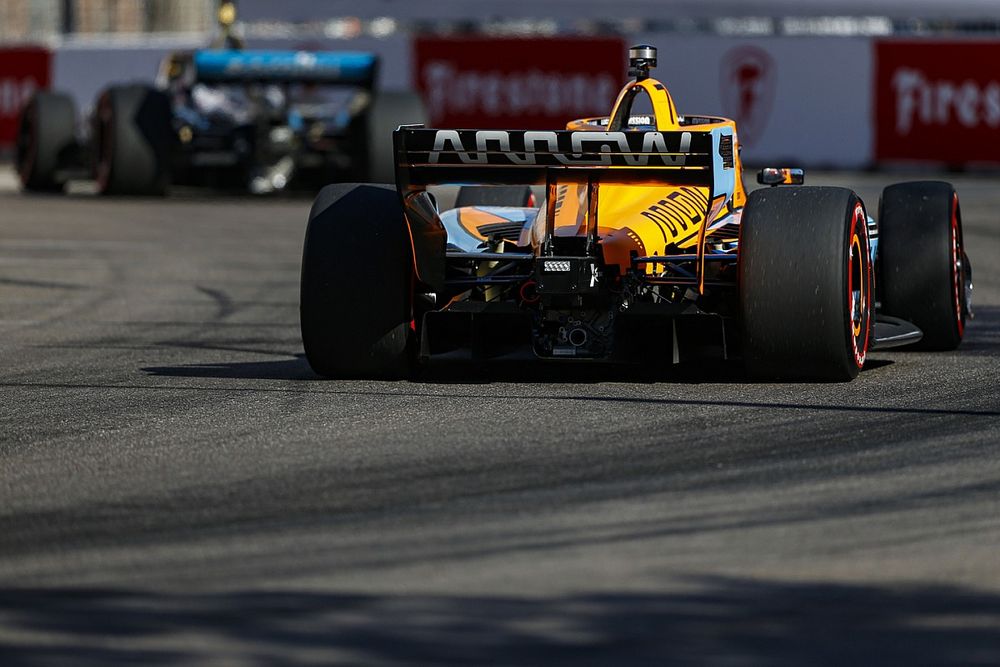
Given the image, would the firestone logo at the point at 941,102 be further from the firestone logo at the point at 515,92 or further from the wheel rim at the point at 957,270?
the wheel rim at the point at 957,270

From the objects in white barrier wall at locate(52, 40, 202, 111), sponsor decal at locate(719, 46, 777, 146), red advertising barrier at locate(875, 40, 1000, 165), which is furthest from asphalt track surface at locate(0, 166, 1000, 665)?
white barrier wall at locate(52, 40, 202, 111)

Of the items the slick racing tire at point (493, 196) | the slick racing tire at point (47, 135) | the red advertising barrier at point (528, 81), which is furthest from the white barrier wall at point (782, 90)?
the slick racing tire at point (493, 196)

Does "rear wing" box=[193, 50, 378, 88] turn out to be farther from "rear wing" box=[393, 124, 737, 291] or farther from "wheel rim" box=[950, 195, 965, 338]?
"rear wing" box=[393, 124, 737, 291]

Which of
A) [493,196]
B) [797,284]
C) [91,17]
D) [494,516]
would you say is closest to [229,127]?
[493,196]

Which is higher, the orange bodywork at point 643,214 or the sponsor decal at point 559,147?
the sponsor decal at point 559,147

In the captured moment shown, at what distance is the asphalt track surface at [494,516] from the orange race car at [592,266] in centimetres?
20

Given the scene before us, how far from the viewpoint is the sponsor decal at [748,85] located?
90.5 feet

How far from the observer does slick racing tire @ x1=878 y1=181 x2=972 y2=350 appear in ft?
32.4

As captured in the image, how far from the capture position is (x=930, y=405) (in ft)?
26.8

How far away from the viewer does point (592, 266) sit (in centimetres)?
855

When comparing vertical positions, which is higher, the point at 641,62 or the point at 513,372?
the point at 641,62

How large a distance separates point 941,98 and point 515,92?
6064 millimetres

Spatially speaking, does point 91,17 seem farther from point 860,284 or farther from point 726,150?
point 860,284

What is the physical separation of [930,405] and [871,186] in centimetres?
1676
